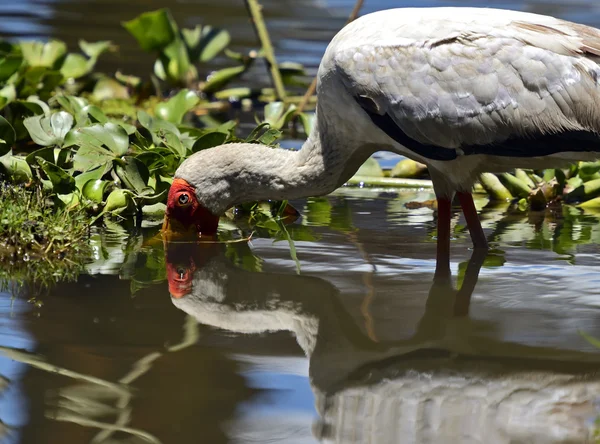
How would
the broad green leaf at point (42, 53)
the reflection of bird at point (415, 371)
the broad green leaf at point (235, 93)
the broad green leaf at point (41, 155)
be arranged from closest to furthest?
1. the reflection of bird at point (415, 371)
2. the broad green leaf at point (41, 155)
3. the broad green leaf at point (42, 53)
4. the broad green leaf at point (235, 93)

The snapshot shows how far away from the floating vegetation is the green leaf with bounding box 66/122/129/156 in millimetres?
1107

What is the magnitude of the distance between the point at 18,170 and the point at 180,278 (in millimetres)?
1875

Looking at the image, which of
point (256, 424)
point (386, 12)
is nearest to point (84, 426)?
point (256, 424)

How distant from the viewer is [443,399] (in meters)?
4.24

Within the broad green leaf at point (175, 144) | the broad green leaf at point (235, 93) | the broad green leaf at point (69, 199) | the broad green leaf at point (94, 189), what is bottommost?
the broad green leaf at point (235, 93)

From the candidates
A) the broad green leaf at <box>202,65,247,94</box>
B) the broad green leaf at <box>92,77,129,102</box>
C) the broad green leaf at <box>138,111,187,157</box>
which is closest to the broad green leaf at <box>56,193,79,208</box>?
the broad green leaf at <box>138,111,187,157</box>

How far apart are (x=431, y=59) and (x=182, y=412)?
120 inches

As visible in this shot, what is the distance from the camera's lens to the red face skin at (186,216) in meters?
6.81

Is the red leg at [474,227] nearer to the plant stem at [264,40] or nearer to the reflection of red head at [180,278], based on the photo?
the reflection of red head at [180,278]

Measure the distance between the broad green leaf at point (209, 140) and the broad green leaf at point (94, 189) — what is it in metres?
0.86

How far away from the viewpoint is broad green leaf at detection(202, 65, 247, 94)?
11828mm

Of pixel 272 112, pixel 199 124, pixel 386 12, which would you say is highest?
pixel 386 12

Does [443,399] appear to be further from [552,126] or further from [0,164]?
[0,164]

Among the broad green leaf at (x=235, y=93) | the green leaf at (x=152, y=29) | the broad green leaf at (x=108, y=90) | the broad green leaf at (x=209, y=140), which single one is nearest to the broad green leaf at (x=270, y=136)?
the broad green leaf at (x=209, y=140)
